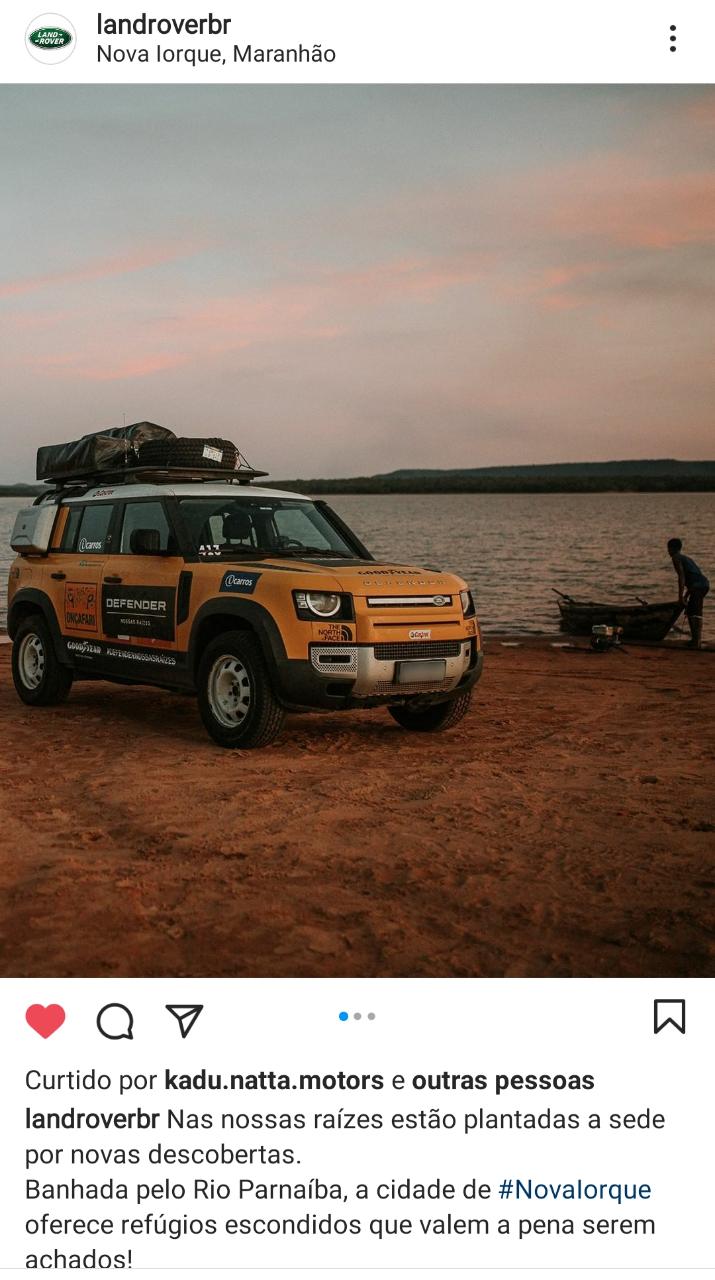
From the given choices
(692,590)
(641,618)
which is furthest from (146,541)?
(641,618)

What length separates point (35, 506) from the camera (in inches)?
444

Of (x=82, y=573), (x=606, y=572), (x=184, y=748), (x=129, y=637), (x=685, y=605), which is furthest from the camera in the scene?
(x=606, y=572)

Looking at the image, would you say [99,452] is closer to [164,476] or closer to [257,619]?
[164,476]

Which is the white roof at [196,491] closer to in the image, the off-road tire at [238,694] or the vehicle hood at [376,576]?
the vehicle hood at [376,576]

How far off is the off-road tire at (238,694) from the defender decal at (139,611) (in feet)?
2.00

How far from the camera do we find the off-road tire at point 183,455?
34.6ft

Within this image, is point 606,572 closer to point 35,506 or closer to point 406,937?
point 35,506

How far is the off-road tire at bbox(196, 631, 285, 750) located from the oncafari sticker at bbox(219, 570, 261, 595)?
324 mm

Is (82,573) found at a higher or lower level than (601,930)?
higher

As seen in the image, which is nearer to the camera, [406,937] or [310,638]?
[406,937]
